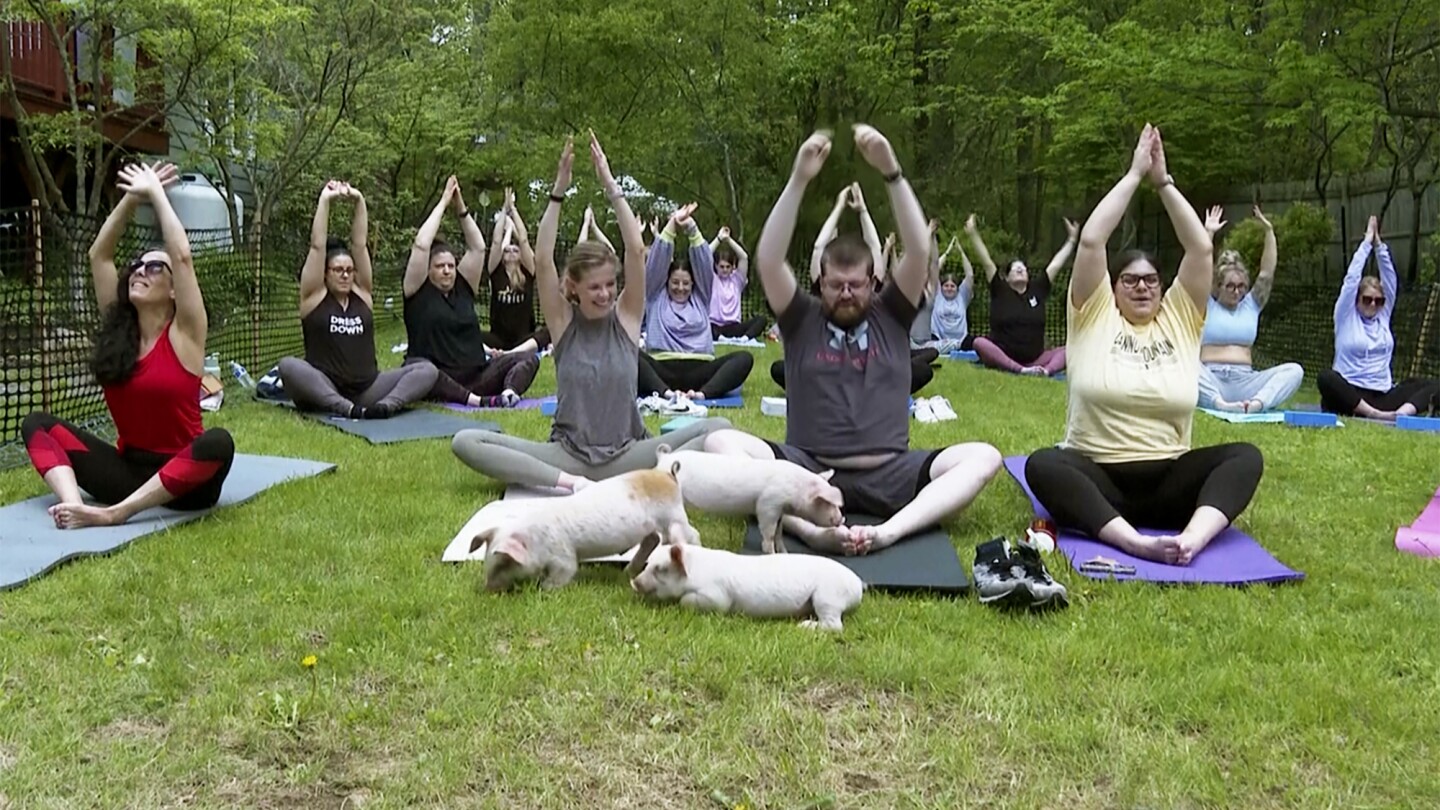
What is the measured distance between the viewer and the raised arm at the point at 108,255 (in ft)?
14.8

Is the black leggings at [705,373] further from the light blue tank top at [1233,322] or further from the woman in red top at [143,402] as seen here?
the woman in red top at [143,402]

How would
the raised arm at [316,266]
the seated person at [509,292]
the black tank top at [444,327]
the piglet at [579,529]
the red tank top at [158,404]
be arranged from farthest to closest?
the seated person at [509,292] → the black tank top at [444,327] → the raised arm at [316,266] → the red tank top at [158,404] → the piglet at [579,529]

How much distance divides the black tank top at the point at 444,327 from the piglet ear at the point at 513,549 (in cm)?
513

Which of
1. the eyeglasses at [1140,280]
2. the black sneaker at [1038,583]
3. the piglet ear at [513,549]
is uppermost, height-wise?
the eyeglasses at [1140,280]

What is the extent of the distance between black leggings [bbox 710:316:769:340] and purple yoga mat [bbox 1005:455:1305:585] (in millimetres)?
9569

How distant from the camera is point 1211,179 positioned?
18438 mm

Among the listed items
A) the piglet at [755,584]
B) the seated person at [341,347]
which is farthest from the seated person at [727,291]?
the piglet at [755,584]

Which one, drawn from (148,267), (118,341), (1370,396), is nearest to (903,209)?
(148,267)

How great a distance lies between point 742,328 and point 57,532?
10686 millimetres

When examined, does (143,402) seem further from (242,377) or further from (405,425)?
(242,377)

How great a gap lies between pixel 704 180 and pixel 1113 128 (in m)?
7.59

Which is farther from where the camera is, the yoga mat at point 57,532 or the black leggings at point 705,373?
the black leggings at point 705,373

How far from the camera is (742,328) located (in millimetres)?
14516

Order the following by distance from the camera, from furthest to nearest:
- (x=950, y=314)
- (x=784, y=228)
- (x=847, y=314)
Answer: (x=950, y=314) < (x=847, y=314) < (x=784, y=228)
